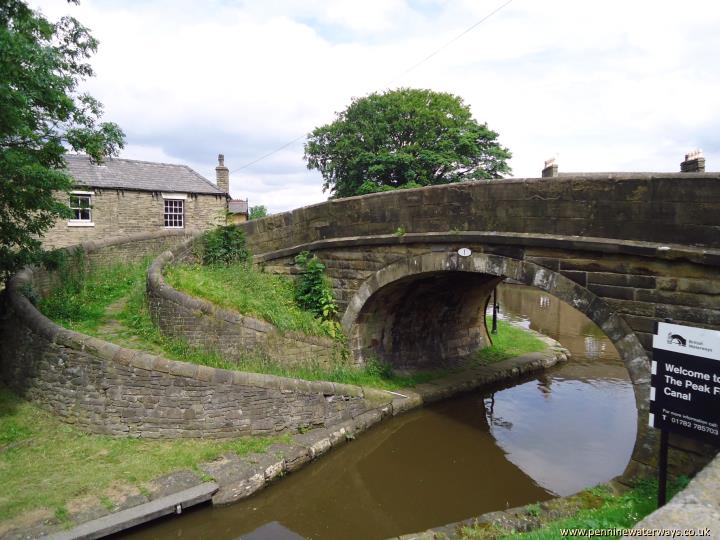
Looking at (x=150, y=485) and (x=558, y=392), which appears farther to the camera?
(x=558, y=392)

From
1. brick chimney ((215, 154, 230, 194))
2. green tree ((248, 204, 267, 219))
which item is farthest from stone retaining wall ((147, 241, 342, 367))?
green tree ((248, 204, 267, 219))

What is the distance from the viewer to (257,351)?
8.74 meters

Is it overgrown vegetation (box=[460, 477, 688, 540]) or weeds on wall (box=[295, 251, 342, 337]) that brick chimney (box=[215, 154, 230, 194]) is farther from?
overgrown vegetation (box=[460, 477, 688, 540])

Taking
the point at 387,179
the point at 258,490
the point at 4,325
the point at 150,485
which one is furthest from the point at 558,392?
the point at 387,179

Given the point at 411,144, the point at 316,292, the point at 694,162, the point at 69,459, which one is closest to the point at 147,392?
the point at 69,459

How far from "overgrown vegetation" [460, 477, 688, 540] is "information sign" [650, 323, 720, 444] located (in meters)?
1.07

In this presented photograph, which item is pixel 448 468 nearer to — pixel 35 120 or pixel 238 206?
pixel 35 120

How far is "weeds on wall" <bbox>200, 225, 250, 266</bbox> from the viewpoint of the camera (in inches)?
465

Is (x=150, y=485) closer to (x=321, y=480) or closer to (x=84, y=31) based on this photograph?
(x=321, y=480)

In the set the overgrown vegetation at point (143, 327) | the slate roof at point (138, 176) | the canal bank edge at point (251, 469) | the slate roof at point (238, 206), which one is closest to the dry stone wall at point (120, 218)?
the slate roof at point (138, 176)

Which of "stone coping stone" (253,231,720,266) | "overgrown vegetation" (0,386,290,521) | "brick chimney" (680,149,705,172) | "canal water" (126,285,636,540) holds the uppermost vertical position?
"brick chimney" (680,149,705,172)

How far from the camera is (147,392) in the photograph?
7.17 metres

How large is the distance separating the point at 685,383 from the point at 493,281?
7976mm

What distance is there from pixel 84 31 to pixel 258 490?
845cm
